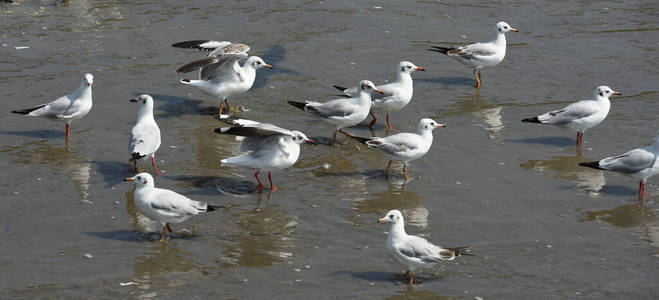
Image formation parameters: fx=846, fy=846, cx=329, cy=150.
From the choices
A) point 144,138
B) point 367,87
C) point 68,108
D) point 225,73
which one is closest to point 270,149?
point 144,138

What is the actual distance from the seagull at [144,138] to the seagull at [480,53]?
675 centimetres

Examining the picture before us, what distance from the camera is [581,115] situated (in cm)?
1346

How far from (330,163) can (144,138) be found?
2.78m

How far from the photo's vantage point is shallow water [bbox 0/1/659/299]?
921 cm

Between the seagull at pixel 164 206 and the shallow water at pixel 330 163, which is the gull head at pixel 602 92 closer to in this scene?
the shallow water at pixel 330 163

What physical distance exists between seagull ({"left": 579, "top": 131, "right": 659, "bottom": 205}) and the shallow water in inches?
12.6

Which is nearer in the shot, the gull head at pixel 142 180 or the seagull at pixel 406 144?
the gull head at pixel 142 180

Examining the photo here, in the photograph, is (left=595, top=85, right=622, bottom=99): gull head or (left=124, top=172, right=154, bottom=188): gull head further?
(left=595, top=85, right=622, bottom=99): gull head

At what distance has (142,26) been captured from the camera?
1991 cm

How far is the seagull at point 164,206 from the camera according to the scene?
9773 mm

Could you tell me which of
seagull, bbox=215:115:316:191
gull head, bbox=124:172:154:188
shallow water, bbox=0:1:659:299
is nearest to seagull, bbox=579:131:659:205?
shallow water, bbox=0:1:659:299

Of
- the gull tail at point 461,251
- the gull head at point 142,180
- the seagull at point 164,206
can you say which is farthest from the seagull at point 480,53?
the gull head at point 142,180

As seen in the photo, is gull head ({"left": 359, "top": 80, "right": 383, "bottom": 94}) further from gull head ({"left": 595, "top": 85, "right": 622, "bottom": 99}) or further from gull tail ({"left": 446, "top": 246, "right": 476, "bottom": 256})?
gull tail ({"left": 446, "top": 246, "right": 476, "bottom": 256})

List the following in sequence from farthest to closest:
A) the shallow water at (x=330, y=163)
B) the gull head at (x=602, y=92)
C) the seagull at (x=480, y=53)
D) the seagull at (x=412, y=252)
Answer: the seagull at (x=480, y=53), the gull head at (x=602, y=92), the shallow water at (x=330, y=163), the seagull at (x=412, y=252)
